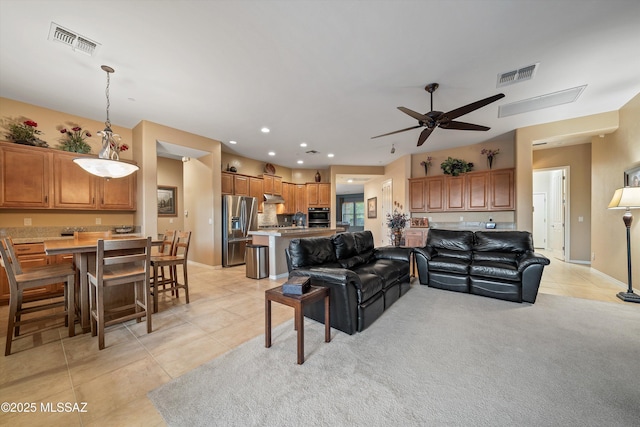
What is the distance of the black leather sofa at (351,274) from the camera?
2432 mm

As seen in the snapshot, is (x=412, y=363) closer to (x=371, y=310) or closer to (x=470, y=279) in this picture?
(x=371, y=310)

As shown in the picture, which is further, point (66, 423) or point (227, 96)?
point (227, 96)

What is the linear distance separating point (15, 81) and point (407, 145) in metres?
6.93

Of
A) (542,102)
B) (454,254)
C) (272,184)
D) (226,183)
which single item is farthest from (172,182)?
(542,102)

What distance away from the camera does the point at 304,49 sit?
259 centimetres

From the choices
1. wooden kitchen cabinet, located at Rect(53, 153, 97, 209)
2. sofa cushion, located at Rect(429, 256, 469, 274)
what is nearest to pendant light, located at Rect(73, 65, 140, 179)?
wooden kitchen cabinet, located at Rect(53, 153, 97, 209)

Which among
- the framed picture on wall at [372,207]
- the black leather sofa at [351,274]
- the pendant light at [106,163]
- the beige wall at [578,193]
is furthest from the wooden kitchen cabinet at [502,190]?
the pendant light at [106,163]

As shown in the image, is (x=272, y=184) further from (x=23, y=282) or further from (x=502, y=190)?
(x=502, y=190)

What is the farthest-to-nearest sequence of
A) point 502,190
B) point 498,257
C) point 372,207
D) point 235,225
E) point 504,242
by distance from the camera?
point 372,207
point 235,225
point 502,190
point 504,242
point 498,257

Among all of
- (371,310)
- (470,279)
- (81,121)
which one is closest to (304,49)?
(371,310)

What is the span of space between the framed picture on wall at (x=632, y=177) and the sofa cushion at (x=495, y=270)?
2.27 metres

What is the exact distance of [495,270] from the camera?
3.46 metres

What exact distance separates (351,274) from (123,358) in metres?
2.15

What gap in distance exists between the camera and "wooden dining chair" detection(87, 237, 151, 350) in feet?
7.23
